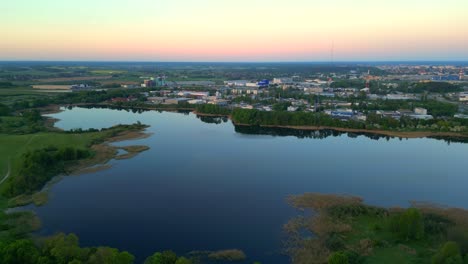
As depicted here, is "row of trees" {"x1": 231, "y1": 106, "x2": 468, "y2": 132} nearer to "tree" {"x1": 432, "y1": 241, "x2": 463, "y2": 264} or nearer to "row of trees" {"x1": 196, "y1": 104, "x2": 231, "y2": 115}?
"row of trees" {"x1": 196, "y1": 104, "x2": 231, "y2": 115}

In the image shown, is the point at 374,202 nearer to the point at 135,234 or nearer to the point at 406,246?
the point at 406,246

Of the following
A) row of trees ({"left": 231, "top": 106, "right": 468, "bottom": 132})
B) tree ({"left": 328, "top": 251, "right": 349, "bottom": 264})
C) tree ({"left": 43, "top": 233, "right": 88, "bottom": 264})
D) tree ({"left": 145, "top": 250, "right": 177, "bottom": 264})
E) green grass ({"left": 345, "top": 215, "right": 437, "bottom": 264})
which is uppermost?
row of trees ({"left": 231, "top": 106, "right": 468, "bottom": 132})

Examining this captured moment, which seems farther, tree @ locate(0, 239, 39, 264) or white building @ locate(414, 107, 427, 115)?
white building @ locate(414, 107, 427, 115)

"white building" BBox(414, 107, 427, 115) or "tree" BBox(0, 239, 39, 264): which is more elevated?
"white building" BBox(414, 107, 427, 115)

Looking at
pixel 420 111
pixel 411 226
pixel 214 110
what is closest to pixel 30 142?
pixel 214 110

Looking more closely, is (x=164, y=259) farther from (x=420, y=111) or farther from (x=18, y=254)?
(x=420, y=111)

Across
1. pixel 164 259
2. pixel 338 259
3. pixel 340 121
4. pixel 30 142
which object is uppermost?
pixel 30 142

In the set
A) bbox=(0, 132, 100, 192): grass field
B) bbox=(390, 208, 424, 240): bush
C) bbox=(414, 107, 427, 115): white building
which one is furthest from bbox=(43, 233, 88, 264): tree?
bbox=(414, 107, 427, 115): white building

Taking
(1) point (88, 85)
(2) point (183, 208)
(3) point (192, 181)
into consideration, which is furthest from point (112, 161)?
(1) point (88, 85)

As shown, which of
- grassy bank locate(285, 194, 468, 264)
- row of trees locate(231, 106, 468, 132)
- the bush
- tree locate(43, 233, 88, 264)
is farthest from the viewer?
row of trees locate(231, 106, 468, 132)

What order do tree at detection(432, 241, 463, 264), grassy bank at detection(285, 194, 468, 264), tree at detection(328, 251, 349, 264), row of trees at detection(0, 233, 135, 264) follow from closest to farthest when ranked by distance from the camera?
tree at detection(432, 241, 463, 264)
row of trees at detection(0, 233, 135, 264)
tree at detection(328, 251, 349, 264)
grassy bank at detection(285, 194, 468, 264)
